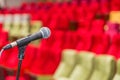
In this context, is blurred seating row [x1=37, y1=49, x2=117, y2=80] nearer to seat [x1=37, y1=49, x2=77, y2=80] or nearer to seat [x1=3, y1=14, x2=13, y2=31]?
seat [x1=37, y1=49, x2=77, y2=80]

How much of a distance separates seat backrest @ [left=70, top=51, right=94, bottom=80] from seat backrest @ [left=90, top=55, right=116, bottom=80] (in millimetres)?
57

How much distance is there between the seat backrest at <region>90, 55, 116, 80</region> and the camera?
1872 mm

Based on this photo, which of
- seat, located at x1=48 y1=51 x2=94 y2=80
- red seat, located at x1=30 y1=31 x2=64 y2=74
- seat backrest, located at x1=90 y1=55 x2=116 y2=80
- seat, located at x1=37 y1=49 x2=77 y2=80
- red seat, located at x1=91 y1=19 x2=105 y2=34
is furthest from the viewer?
red seat, located at x1=91 y1=19 x2=105 y2=34

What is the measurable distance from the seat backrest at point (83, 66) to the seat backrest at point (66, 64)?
0.05 metres

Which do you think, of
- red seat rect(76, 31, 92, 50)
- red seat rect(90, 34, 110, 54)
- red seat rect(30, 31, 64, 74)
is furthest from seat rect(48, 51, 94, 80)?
red seat rect(76, 31, 92, 50)

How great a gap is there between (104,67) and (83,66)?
1.06ft

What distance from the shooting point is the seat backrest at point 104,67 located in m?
1.87

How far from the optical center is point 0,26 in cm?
557

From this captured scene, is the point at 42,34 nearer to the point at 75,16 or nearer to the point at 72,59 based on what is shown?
the point at 72,59

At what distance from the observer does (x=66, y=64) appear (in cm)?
248

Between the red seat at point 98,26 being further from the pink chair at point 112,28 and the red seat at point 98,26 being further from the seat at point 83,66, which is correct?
the seat at point 83,66

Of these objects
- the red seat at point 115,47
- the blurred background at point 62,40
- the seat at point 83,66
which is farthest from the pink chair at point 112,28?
the seat at point 83,66

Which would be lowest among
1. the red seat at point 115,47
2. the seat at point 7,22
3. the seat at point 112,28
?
the seat at point 7,22

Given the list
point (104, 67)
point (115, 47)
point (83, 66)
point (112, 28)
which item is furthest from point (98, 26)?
point (104, 67)
